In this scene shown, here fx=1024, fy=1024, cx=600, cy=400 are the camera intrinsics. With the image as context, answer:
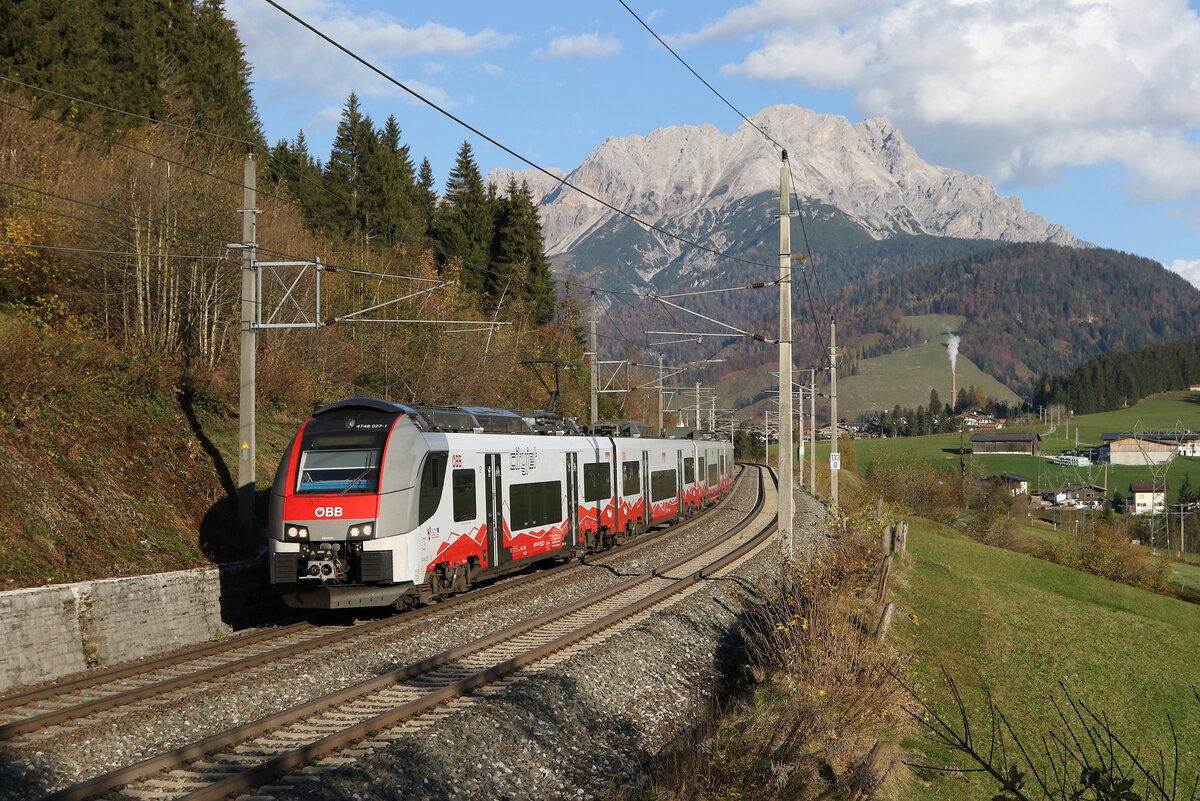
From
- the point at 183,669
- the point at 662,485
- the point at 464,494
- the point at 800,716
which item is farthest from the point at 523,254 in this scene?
the point at 800,716

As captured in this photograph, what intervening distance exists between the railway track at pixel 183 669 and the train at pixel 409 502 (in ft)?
1.42

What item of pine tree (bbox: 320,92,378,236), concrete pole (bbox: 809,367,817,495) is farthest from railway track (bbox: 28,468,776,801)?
pine tree (bbox: 320,92,378,236)

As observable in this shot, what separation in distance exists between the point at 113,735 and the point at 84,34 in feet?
106

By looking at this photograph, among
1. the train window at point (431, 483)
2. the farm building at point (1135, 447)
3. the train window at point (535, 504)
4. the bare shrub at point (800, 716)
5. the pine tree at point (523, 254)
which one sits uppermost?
the pine tree at point (523, 254)

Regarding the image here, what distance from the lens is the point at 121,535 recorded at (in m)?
16.9

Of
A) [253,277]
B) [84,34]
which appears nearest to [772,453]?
[84,34]

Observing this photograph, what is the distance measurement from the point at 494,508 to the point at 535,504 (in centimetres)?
218

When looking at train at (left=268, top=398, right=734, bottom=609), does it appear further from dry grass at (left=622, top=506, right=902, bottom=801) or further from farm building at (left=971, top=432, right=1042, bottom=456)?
farm building at (left=971, top=432, right=1042, bottom=456)

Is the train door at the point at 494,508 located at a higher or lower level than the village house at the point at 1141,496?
higher

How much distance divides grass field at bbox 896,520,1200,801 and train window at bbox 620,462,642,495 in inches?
308

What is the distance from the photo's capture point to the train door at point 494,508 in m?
18.9

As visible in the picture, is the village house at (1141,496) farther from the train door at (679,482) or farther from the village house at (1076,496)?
the train door at (679,482)

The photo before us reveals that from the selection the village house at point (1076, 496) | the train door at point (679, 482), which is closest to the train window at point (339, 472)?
the train door at point (679, 482)

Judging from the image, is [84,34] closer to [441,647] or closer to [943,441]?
[441,647]
